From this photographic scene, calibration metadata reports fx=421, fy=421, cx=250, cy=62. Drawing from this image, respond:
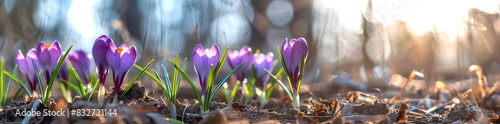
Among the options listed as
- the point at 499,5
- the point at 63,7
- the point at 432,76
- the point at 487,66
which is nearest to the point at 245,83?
the point at 499,5

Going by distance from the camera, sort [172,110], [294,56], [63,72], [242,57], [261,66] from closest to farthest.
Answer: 1. [172,110]
2. [294,56]
3. [63,72]
4. [242,57]
5. [261,66]

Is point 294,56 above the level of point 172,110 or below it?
above

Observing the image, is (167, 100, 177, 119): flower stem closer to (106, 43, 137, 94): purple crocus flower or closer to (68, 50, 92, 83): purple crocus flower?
(106, 43, 137, 94): purple crocus flower

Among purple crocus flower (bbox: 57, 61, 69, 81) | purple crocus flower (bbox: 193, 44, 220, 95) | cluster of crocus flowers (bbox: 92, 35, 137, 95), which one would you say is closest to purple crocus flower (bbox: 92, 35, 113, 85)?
cluster of crocus flowers (bbox: 92, 35, 137, 95)

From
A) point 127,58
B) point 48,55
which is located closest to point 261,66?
point 127,58

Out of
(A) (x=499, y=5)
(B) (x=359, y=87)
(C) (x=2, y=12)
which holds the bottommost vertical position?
(B) (x=359, y=87)

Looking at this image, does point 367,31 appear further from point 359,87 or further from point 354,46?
point 354,46

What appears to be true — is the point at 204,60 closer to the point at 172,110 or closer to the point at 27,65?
the point at 172,110

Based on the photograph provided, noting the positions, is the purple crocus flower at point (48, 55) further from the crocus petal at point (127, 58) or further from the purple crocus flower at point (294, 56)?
the purple crocus flower at point (294, 56)
